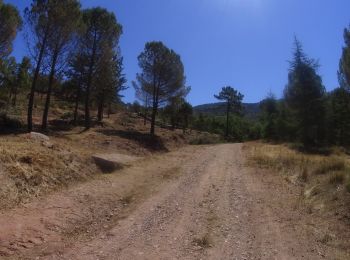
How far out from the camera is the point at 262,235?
8992 millimetres

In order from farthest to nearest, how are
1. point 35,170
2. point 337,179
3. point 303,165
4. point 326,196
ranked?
point 303,165 → point 337,179 → point 35,170 → point 326,196

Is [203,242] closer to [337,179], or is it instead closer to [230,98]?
[337,179]

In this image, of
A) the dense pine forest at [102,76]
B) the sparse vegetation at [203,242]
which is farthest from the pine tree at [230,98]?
the sparse vegetation at [203,242]

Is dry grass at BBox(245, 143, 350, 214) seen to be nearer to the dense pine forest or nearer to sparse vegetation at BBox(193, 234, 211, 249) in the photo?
sparse vegetation at BBox(193, 234, 211, 249)

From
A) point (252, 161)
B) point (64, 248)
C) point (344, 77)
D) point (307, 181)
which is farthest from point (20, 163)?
point (344, 77)

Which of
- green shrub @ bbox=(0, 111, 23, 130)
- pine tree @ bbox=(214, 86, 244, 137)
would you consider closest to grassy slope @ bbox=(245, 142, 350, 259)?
green shrub @ bbox=(0, 111, 23, 130)

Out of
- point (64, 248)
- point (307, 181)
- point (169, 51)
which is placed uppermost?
point (169, 51)

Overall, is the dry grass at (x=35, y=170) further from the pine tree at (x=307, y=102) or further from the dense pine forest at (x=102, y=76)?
the pine tree at (x=307, y=102)

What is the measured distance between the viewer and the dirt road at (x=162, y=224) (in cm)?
780

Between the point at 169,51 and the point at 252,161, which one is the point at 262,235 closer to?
the point at 252,161

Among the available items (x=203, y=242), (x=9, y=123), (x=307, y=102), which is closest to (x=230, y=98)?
(x=307, y=102)

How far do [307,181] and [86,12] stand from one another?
2384 cm

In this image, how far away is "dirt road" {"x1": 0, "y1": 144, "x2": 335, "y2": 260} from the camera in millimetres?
7797

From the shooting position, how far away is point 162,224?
989 cm
